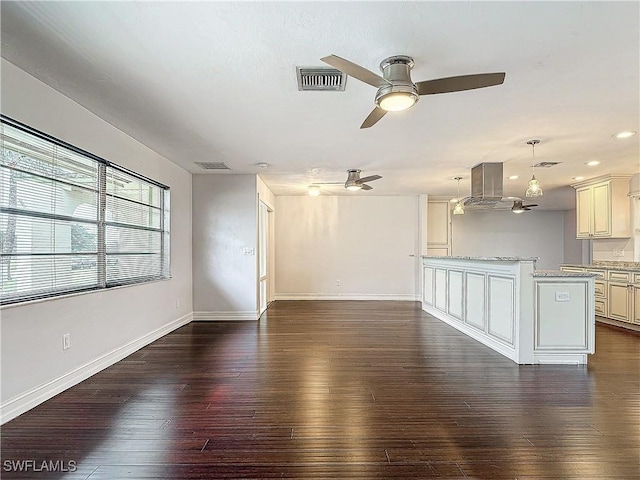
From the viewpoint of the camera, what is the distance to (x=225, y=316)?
584cm

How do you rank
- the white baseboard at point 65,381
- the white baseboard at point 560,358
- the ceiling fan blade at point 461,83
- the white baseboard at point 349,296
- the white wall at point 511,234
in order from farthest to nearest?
1. the white wall at point 511,234
2. the white baseboard at point 349,296
3. the white baseboard at point 560,358
4. the white baseboard at point 65,381
5. the ceiling fan blade at point 461,83

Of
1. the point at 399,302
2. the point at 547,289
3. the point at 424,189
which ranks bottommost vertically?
the point at 399,302

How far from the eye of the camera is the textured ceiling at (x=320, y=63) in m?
1.92

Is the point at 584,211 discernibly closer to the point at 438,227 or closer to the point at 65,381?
the point at 438,227

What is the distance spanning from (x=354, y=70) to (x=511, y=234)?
960 cm

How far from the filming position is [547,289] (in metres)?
3.60

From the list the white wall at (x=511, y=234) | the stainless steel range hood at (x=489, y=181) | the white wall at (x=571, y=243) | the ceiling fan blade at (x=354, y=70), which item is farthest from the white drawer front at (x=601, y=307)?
the ceiling fan blade at (x=354, y=70)

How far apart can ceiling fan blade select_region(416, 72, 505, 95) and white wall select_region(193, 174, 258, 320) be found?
4.03 meters

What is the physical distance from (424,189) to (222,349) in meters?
5.48

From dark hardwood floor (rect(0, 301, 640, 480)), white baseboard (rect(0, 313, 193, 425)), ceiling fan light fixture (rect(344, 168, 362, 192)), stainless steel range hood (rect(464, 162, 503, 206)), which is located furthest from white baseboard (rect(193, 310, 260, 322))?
stainless steel range hood (rect(464, 162, 503, 206))

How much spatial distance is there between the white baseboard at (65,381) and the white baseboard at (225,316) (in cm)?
137

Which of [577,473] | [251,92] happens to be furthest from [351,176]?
[577,473]

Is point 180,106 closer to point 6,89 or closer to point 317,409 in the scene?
point 6,89

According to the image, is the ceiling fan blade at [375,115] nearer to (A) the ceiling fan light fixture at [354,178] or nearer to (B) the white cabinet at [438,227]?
(A) the ceiling fan light fixture at [354,178]
